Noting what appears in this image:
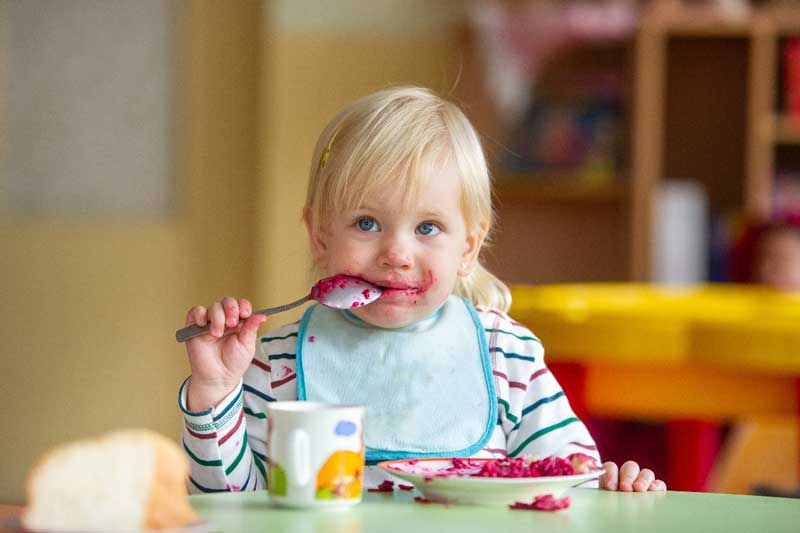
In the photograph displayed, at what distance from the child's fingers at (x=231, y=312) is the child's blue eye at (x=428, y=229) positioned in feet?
0.69

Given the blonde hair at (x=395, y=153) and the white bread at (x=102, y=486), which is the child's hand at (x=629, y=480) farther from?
the white bread at (x=102, y=486)

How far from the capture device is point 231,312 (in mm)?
1004

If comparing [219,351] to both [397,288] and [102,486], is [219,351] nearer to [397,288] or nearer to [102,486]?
[397,288]

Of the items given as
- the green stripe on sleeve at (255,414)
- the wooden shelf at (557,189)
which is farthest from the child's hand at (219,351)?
the wooden shelf at (557,189)

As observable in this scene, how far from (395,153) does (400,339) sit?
0.64 ft

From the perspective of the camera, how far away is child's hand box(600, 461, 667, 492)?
987 mm

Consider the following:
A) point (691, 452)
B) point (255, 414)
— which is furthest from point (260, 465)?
point (691, 452)

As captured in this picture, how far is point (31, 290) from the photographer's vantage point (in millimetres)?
4355

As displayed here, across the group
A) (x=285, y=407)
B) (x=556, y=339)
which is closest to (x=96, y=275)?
(x=556, y=339)

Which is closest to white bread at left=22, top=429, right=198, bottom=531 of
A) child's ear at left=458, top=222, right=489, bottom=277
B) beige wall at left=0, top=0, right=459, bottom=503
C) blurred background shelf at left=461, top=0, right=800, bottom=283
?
child's ear at left=458, top=222, right=489, bottom=277

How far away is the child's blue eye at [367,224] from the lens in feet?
3.68

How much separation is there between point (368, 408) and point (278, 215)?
9.80 ft

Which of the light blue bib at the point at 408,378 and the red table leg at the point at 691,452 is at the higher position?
the light blue bib at the point at 408,378

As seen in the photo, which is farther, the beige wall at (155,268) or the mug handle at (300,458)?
the beige wall at (155,268)
